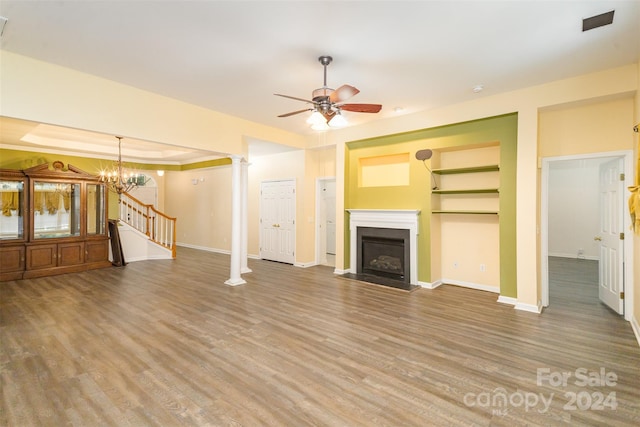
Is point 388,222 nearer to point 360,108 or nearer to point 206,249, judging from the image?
point 360,108

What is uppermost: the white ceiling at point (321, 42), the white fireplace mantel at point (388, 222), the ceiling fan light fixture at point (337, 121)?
the white ceiling at point (321, 42)

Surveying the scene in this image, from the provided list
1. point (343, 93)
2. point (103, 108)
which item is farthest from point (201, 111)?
point (343, 93)

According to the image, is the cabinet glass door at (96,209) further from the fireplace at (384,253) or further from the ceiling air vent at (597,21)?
the ceiling air vent at (597,21)

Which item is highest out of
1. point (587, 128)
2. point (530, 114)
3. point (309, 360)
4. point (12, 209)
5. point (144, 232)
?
point (530, 114)

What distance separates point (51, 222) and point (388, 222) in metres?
7.19

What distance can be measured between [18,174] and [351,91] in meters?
7.02

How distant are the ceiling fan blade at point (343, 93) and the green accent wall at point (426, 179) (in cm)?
279

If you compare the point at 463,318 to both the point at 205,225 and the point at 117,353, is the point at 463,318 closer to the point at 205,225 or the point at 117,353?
the point at 117,353

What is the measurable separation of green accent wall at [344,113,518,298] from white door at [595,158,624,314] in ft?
3.86

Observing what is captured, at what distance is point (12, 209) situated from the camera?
591cm

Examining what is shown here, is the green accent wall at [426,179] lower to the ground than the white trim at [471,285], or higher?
higher

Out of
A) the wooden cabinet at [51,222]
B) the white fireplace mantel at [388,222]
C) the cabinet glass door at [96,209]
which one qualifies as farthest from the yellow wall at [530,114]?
the wooden cabinet at [51,222]

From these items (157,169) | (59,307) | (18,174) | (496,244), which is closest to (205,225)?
Answer: (157,169)

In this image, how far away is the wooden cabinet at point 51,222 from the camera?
5.81m
